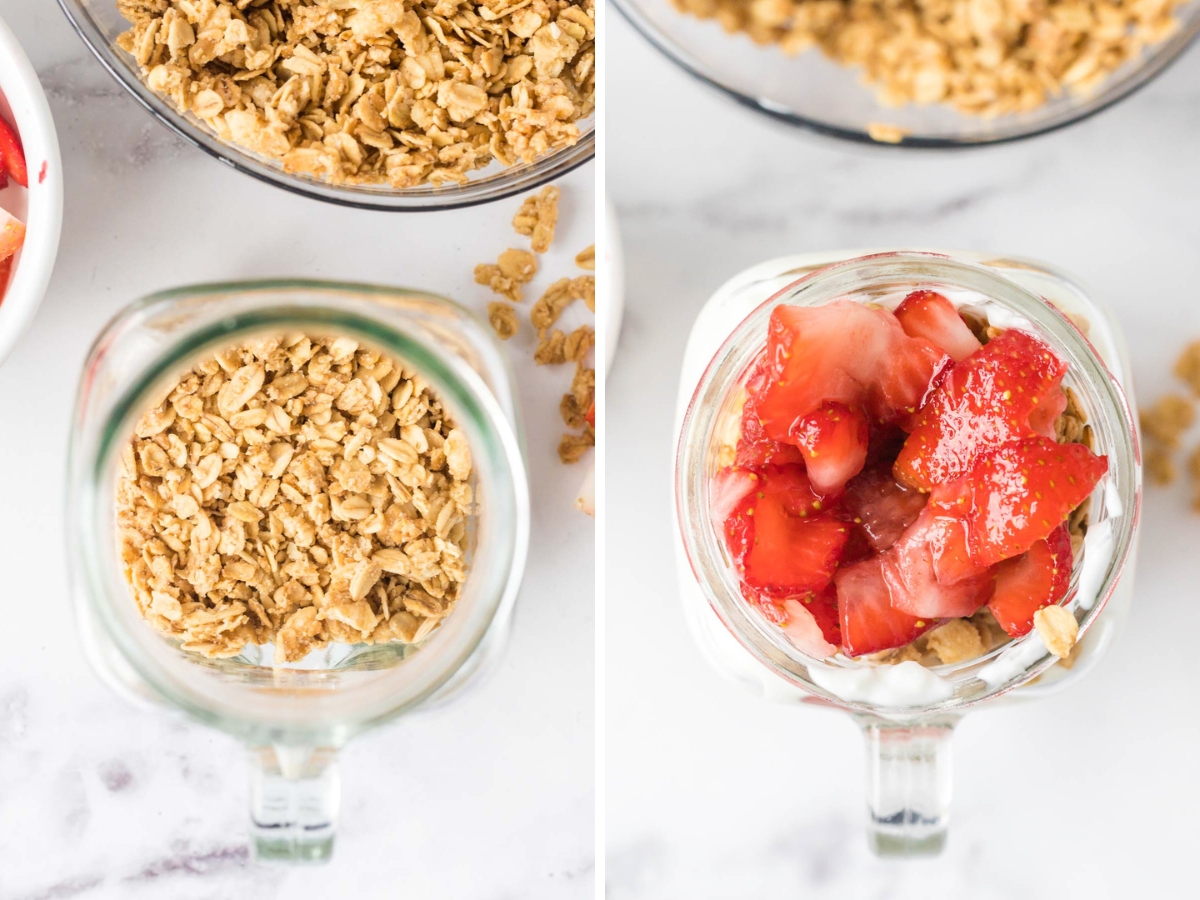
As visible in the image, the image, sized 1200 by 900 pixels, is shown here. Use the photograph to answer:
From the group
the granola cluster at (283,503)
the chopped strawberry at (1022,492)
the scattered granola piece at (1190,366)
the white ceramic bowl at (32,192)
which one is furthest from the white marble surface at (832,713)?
the white ceramic bowl at (32,192)

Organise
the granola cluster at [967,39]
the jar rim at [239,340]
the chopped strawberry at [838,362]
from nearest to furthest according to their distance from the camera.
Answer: the granola cluster at [967,39] < the chopped strawberry at [838,362] < the jar rim at [239,340]

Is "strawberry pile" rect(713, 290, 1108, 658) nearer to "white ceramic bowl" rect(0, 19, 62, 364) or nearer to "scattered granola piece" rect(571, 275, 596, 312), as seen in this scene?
"scattered granola piece" rect(571, 275, 596, 312)

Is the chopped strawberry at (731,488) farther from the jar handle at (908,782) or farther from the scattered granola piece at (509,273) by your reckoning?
the scattered granola piece at (509,273)

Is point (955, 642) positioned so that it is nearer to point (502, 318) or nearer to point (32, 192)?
point (502, 318)

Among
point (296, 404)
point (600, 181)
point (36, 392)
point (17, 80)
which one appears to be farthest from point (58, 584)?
point (600, 181)

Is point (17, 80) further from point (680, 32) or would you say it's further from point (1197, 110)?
point (1197, 110)

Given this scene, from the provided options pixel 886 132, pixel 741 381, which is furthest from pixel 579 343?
pixel 886 132
